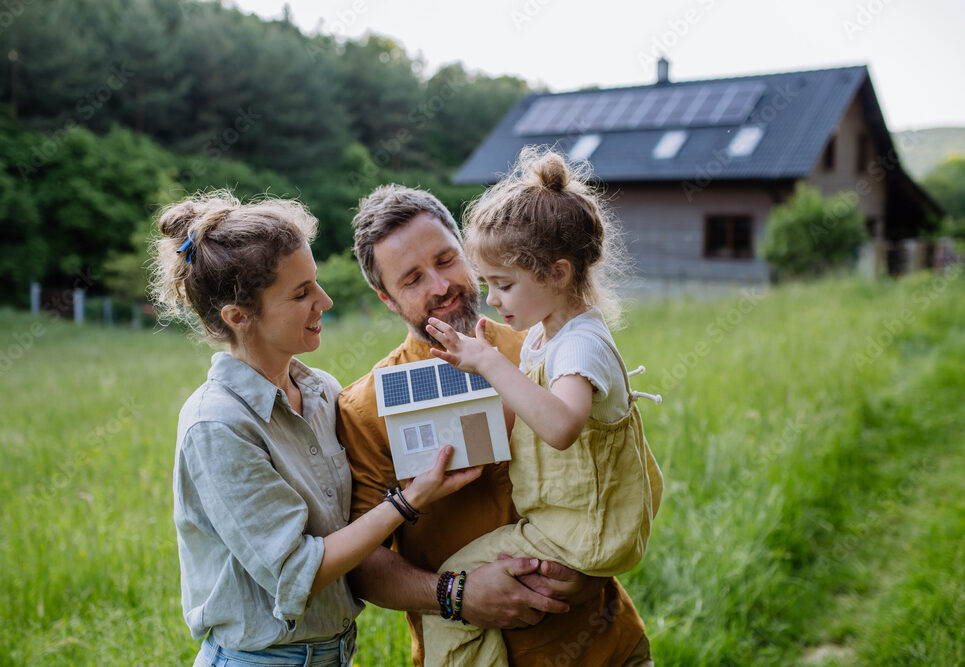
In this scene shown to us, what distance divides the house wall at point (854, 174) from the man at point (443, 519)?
18833mm

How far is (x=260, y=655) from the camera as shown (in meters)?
1.69

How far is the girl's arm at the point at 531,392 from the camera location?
156cm

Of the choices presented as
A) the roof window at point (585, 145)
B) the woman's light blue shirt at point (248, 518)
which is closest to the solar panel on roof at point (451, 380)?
the woman's light blue shirt at point (248, 518)

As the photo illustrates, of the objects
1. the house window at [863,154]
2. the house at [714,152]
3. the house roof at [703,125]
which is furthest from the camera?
the house window at [863,154]

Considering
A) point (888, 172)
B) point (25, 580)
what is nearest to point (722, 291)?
point (888, 172)

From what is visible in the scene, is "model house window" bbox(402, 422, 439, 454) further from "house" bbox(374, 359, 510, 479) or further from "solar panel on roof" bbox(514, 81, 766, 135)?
"solar panel on roof" bbox(514, 81, 766, 135)

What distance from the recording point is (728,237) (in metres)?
19.6

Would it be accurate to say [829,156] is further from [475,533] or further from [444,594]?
[444,594]

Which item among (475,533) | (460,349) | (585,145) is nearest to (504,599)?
(475,533)

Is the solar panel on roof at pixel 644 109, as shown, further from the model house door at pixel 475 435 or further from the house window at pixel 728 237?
the model house door at pixel 475 435

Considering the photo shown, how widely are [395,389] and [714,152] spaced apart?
18695 mm

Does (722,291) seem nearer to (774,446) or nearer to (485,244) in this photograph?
(774,446)

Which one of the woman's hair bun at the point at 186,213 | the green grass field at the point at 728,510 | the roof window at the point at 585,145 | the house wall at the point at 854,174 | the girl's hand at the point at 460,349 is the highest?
the roof window at the point at 585,145

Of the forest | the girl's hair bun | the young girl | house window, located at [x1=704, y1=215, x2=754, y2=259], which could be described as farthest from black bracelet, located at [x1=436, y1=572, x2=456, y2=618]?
the forest
